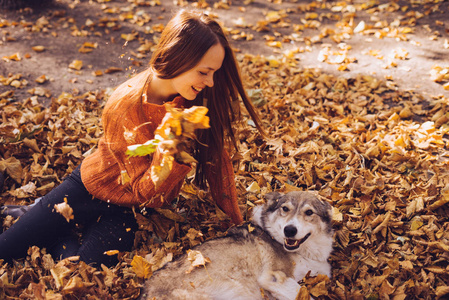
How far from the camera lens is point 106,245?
2.76 metres

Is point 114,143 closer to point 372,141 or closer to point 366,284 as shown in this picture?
point 366,284

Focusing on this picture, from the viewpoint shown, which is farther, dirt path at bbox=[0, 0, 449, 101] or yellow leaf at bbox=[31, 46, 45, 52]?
yellow leaf at bbox=[31, 46, 45, 52]

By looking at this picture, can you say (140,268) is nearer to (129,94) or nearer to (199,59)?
(129,94)

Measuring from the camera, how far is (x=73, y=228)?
9.73 ft

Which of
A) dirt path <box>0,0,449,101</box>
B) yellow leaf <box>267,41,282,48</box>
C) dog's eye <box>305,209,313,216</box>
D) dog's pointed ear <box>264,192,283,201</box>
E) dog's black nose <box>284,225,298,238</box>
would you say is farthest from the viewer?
yellow leaf <box>267,41,282,48</box>

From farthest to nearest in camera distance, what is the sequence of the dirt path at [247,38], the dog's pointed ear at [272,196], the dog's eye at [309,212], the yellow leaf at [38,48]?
the yellow leaf at [38,48], the dirt path at [247,38], the dog's pointed ear at [272,196], the dog's eye at [309,212]

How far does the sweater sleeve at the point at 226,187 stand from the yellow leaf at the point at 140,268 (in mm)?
905

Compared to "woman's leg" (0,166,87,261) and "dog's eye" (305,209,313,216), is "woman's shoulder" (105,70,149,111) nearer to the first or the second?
"woman's leg" (0,166,87,261)

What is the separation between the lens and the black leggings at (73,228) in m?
2.73

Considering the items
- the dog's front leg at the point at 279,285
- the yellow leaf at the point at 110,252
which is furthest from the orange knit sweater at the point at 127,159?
the dog's front leg at the point at 279,285

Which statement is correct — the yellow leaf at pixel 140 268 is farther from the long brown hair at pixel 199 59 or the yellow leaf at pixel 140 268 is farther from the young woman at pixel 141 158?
the long brown hair at pixel 199 59

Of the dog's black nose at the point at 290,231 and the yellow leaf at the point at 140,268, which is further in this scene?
the dog's black nose at the point at 290,231

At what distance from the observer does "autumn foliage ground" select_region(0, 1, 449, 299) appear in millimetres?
2717

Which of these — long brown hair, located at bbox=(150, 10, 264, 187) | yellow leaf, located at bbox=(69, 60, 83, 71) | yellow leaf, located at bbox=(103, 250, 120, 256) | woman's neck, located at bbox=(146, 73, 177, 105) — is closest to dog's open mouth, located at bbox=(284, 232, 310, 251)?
long brown hair, located at bbox=(150, 10, 264, 187)
